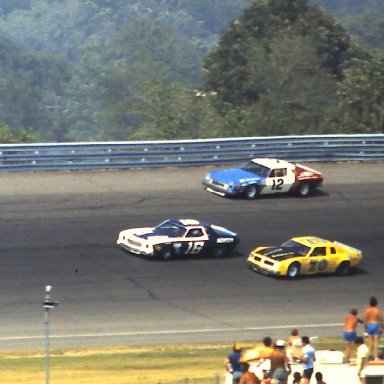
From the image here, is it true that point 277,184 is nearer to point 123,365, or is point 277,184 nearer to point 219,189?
point 219,189

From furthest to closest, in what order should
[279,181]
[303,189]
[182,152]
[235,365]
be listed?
[182,152] → [303,189] → [279,181] → [235,365]

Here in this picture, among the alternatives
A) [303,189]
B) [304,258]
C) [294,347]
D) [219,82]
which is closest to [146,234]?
[304,258]

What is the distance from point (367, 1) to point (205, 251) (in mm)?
166929

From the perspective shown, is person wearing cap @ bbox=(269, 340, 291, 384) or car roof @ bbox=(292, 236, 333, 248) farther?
car roof @ bbox=(292, 236, 333, 248)

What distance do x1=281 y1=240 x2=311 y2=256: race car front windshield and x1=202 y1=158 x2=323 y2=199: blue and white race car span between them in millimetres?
4729

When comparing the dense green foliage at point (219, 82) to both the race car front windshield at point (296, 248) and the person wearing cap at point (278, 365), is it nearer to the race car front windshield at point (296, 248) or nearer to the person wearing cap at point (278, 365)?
the race car front windshield at point (296, 248)

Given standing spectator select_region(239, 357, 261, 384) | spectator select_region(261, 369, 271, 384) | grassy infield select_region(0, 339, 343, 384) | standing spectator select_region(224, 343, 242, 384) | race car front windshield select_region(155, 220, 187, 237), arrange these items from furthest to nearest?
race car front windshield select_region(155, 220, 187, 237), grassy infield select_region(0, 339, 343, 384), standing spectator select_region(224, 343, 242, 384), spectator select_region(261, 369, 271, 384), standing spectator select_region(239, 357, 261, 384)

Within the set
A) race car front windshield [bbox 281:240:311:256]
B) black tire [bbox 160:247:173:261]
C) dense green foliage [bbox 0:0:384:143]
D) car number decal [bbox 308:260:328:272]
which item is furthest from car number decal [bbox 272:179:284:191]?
dense green foliage [bbox 0:0:384:143]

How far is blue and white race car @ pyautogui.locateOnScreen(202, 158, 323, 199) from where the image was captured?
1478 inches

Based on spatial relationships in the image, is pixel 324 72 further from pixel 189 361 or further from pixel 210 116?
pixel 189 361

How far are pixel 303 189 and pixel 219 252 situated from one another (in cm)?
556

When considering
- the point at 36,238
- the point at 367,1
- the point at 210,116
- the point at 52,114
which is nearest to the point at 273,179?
the point at 36,238

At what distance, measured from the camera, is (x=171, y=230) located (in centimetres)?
3334

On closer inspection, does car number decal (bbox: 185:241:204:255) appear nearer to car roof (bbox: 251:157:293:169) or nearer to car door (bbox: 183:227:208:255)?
car door (bbox: 183:227:208:255)
